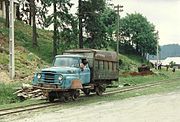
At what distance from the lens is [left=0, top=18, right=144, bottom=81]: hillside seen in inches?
1699

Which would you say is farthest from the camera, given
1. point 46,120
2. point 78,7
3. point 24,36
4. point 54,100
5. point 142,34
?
point 142,34

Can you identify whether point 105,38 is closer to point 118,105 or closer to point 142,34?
point 118,105

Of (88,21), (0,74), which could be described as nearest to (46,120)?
(0,74)

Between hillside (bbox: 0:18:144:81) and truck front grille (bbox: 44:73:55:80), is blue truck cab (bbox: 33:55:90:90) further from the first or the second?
hillside (bbox: 0:18:144:81)

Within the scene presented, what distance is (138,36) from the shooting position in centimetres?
11488

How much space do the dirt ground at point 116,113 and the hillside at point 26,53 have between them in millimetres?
15779

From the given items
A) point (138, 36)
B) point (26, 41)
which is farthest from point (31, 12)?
point (138, 36)

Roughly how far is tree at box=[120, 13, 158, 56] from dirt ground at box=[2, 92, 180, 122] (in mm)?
89575

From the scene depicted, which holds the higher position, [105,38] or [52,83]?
[105,38]

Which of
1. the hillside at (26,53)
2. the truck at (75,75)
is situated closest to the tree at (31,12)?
the hillside at (26,53)

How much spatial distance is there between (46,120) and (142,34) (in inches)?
3840

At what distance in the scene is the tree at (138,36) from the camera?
4552 inches

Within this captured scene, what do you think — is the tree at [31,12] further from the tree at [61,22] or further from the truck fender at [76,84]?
the truck fender at [76,84]

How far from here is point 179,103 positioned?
88.3 ft
